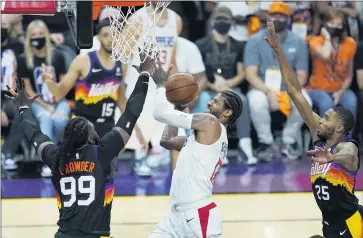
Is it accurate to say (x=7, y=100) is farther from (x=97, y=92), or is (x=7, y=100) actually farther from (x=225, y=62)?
(x=225, y=62)

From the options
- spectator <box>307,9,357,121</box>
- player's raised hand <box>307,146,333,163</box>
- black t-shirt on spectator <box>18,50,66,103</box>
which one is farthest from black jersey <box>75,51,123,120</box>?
player's raised hand <box>307,146,333,163</box>

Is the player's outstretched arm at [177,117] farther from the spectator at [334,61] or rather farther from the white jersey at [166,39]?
the spectator at [334,61]

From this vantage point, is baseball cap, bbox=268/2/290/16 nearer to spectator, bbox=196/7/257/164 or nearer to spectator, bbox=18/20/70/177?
spectator, bbox=196/7/257/164

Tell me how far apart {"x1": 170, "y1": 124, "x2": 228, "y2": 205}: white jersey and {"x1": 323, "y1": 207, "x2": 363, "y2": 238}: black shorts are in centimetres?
102

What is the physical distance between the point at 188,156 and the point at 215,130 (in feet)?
0.87

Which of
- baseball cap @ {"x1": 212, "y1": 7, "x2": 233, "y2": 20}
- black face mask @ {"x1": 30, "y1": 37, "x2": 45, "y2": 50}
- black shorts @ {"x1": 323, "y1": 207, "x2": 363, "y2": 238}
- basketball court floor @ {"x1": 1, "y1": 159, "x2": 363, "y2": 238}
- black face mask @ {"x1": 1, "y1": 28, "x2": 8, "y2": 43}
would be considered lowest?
basketball court floor @ {"x1": 1, "y1": 159, "x2": 363, "y2": 238}

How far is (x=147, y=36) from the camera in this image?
7699 mm

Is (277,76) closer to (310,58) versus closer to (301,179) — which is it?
(310,58)

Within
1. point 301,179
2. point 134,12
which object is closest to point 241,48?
point 301,179

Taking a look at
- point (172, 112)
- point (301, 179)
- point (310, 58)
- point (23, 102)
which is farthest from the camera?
point (310, 58)

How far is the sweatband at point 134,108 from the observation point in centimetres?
662

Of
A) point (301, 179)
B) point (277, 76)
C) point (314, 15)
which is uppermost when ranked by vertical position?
point (314, 15)

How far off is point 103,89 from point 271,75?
229 centimetres

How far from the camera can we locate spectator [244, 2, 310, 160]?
1142 cm
